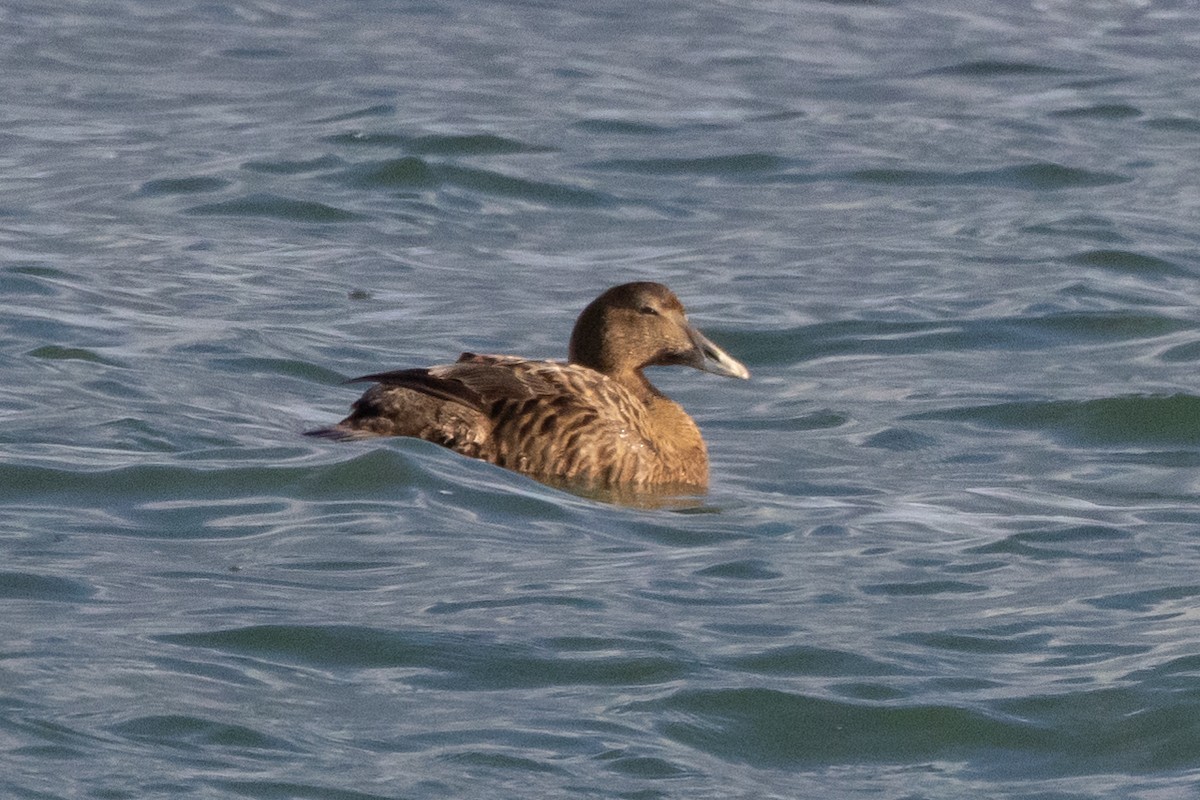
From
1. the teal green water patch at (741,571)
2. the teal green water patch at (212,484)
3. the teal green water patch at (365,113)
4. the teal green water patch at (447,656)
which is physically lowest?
the teal green water patch at (741,571)

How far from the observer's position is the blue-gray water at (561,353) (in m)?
6.01

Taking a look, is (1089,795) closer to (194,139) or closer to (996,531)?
(996,531)

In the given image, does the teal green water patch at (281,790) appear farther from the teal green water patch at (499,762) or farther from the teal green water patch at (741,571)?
the teal green water patch at (741,571)

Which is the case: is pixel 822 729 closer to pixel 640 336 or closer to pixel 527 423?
pixel 527 423

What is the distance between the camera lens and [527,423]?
27.8ft

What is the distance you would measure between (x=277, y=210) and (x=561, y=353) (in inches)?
123

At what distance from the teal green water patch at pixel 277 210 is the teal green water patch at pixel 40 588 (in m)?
6.68

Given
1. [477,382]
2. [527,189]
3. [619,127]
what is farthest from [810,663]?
[619,127]

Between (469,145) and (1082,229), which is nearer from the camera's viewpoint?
(1082,229)

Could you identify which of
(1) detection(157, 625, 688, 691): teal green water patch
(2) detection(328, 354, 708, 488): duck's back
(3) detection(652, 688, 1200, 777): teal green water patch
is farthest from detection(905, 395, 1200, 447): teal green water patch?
(1) detection(157, 625, 688, 691): teal green water patch

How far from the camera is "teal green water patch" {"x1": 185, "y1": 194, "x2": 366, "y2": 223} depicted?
535 inches

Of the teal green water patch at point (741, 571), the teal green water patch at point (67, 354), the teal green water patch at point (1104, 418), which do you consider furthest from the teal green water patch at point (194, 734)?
the teal green water patch at point (1104, 418)

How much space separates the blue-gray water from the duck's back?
0.45 ft

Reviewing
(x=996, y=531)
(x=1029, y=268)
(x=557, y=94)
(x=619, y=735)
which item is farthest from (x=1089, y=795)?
(x=557, y=94)
